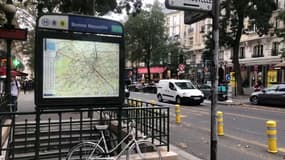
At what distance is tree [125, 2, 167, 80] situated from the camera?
4719cm

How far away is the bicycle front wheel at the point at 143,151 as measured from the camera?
525 cm

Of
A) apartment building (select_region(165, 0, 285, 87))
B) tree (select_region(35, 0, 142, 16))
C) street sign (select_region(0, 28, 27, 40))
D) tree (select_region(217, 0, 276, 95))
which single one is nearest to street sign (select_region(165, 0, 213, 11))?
street sign (select_region(0, 28, 27, 40))

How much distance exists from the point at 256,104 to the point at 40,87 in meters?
20.7

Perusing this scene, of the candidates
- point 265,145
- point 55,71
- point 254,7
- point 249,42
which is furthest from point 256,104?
point 249,42

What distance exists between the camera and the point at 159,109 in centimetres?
616

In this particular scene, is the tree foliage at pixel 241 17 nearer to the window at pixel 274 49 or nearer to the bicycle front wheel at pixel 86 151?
the window at pixel 274 49

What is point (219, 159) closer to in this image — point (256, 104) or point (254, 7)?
point (256, 104)

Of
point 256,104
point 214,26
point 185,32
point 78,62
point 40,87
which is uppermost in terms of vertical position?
point 185,32

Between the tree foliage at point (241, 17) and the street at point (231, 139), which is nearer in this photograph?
the street at point (231, 139)

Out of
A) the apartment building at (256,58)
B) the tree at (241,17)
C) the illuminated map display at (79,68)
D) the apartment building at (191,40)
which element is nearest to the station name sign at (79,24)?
the illuminated map display at (79,68)

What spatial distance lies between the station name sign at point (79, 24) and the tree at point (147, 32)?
138 ft

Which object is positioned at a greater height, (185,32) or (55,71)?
(185,32)

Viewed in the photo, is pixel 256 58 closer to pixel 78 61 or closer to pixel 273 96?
pixel 273 96

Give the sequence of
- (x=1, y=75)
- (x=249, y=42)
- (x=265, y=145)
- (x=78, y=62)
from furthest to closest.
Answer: (x=249, y=42) < (x=1, y=75) < (x=265, y=145) < (x=78, y=62)
